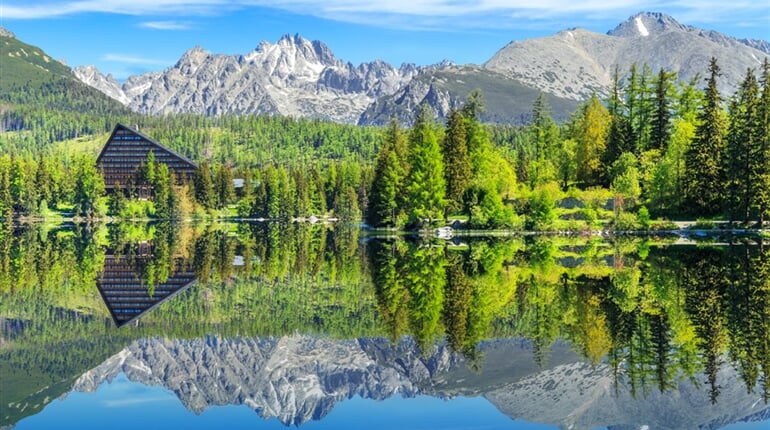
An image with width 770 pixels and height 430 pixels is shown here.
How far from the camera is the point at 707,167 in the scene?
92438 millimetres

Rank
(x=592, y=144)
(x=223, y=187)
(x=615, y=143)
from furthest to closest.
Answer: (x=223, y=187), (x=592, y=144), (x=615, y=143)

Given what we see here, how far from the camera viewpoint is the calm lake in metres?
22.2

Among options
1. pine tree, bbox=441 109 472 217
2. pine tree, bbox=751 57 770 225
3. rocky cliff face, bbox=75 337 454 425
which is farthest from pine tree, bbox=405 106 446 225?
rocky cliff face, bbox=75 337 454 425

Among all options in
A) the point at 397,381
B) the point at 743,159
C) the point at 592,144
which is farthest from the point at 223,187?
the point at 397,381

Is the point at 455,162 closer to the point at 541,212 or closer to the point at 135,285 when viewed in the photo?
the point at 541,212

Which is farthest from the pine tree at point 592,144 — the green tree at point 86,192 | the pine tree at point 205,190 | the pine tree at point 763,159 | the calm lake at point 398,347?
the green tree at point 86,192

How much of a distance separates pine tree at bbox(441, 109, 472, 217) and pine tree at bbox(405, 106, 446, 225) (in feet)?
9.37

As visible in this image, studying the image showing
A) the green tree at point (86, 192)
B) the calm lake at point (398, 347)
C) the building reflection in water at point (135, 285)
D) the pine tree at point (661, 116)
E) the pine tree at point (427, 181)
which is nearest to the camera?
the calm lake at point (398, 347)

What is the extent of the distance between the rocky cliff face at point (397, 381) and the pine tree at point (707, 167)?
227 feet

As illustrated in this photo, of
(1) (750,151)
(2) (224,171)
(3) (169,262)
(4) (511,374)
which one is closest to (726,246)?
(1) (750,151)

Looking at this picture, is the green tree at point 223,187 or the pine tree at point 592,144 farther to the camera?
the green tree at point 223,187

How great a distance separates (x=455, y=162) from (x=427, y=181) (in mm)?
6478

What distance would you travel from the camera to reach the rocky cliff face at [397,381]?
70.8 ft

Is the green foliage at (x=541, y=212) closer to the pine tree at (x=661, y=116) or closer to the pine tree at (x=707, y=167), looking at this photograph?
the pine tree at (x=707, y=167)
